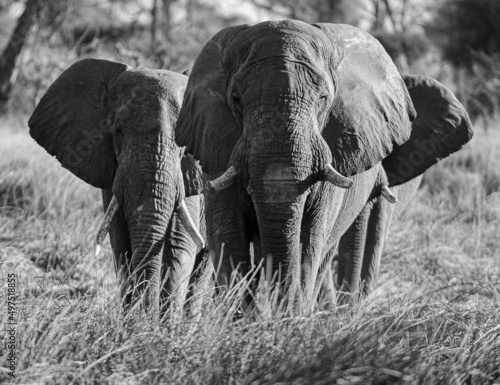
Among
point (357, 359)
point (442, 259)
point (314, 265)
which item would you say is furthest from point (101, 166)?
point (442, 259)

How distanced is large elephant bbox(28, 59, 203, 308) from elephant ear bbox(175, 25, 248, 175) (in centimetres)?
61

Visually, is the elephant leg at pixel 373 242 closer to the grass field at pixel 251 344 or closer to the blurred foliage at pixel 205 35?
the grass field at pixel 251 344

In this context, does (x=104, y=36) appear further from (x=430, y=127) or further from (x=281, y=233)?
(x=281, y=233)

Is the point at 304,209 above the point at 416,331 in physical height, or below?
above

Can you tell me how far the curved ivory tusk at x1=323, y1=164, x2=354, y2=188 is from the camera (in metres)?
4.45

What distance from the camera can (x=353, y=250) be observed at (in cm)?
623

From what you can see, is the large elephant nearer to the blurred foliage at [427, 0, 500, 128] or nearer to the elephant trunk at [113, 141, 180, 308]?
the elephant trunk at [113, 141, 180, 308]

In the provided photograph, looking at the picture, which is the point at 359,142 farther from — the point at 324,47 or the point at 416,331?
the point at 416,331

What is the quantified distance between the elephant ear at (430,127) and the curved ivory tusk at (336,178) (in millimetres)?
2173

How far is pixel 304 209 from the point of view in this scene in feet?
15.6

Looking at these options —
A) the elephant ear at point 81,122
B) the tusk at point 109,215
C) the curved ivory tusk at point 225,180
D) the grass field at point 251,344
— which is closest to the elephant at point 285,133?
the curved ivory tusk at point 225,180

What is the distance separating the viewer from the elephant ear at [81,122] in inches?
236

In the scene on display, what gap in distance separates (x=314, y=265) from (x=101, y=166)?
1654 mm

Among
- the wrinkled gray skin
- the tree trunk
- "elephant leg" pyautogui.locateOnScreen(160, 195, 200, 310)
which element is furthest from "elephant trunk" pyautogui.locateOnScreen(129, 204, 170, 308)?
the tree trunk
